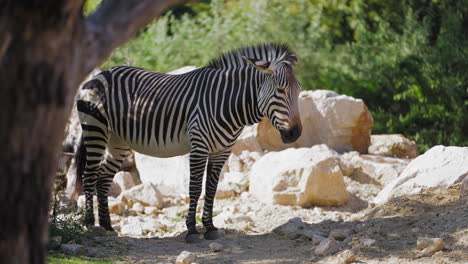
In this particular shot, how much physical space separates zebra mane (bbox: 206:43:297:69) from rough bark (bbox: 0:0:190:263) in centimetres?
500

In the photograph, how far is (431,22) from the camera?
1469cm

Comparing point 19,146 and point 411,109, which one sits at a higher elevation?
point 411,109

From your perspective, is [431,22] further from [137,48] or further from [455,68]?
[137,48]

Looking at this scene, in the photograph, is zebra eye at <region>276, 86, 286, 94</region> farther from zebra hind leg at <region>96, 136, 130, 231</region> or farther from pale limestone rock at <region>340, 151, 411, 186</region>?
pale limestone rock at <region>340, 151, 411, 186</region>

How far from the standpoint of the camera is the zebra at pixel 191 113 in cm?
746

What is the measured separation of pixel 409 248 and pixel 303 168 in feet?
10.3

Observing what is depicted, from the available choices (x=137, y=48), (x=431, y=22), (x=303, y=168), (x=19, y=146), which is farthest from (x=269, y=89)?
(x=137, y=48)

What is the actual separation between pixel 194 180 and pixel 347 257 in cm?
232

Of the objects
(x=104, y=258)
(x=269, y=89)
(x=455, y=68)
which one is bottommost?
(x=104, y=258)

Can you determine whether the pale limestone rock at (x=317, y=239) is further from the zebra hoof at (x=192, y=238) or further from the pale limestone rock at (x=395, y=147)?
the pale limestone rock at (x=395, y=147)

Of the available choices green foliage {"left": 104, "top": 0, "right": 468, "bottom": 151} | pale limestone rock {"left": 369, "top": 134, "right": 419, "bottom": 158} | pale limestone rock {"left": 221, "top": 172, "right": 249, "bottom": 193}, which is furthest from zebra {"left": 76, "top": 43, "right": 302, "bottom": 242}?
green foliage {"left": 104, "top": 0, "right": 468, "bottom": 151}

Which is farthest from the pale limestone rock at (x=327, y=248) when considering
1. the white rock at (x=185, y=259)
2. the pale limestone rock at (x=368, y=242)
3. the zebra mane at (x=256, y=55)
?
the zebra mane at (x=256, y=55)

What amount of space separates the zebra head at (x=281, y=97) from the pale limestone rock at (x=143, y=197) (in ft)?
10.4

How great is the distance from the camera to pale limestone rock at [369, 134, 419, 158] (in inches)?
456
